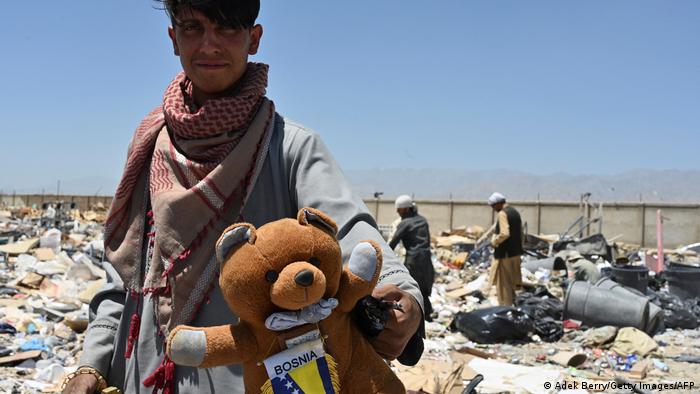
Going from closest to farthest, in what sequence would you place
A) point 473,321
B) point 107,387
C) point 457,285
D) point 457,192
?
point 107,387
point 473,321
point 457,285
point 457,192

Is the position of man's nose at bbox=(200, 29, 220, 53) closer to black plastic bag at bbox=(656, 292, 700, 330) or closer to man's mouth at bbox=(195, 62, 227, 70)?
man's mouth at bbox=(195, 62, 227, 70)

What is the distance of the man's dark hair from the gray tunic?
0.81ft

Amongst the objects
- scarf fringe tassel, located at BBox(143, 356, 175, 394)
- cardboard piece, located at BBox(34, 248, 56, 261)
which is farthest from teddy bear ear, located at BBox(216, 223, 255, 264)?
cardboard piece, located at BBox(34, 248, 56, 261)

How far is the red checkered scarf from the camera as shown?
1.31m

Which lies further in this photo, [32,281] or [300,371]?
[32,281]

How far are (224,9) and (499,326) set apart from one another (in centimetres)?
602

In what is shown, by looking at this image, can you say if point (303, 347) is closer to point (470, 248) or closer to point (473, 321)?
point (473, 321)

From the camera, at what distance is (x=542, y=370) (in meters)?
5.36

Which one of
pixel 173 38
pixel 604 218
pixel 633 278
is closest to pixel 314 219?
pixel 173 38

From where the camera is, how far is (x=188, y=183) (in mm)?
1369

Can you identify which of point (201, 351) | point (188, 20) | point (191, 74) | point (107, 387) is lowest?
point (107, 387)

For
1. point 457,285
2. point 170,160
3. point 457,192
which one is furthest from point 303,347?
point 457,192

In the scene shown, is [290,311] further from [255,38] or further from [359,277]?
[255,38]

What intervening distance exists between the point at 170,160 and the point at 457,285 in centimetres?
995
